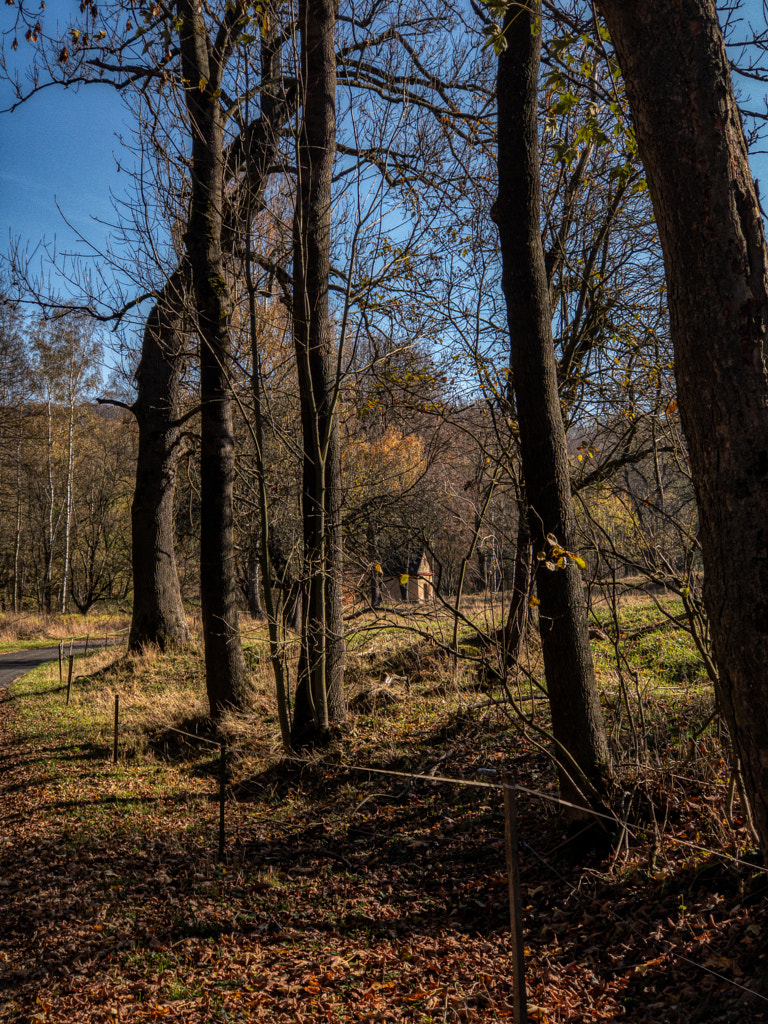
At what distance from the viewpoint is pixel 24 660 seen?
803 inches

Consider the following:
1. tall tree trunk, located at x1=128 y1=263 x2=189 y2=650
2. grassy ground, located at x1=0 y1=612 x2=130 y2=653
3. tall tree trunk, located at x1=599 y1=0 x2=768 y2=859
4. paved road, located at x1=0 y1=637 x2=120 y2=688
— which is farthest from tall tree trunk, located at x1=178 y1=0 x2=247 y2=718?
grassy ground, located at x1=0 y1=612 x2=130 y2=653

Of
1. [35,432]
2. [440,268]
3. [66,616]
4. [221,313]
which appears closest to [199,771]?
[221,313]

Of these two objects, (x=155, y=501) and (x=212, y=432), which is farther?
(x=155, y=501)

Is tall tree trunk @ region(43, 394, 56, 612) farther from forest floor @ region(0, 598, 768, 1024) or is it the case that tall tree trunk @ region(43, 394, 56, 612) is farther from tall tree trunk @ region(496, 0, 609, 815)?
tall tree trunk @ region(496, 0, 609, 815)

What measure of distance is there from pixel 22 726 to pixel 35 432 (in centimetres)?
2348

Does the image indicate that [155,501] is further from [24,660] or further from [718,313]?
[718,313]

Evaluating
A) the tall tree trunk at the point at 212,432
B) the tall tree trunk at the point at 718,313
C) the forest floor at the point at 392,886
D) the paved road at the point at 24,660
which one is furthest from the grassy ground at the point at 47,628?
the tall tree trunk at the point at 718,313

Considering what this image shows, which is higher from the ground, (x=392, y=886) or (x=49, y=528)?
(x=49, y=528)

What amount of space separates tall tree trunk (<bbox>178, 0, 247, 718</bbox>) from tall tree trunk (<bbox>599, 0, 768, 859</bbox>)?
7.35m

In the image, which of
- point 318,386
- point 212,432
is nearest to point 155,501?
point 212,432

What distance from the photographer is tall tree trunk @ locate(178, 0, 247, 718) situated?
30.9 ft

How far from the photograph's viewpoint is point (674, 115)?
2.57 meters

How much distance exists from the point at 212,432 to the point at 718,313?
8.39m

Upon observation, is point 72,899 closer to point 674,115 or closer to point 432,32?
point 674,115
